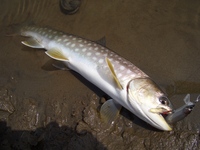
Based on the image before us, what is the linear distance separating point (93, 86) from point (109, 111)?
2.45ft

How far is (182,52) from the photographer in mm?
4395

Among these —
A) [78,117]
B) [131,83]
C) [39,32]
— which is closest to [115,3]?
[39,32]

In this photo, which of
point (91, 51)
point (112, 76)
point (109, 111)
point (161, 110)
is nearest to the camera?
point (161, 110)

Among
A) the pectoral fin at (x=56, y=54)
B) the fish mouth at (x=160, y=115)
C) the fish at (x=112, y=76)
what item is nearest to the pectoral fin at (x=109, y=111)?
the fish at (x=112, y=76)

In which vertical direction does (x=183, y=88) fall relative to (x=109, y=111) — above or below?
above

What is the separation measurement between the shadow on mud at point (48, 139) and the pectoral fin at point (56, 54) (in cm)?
125

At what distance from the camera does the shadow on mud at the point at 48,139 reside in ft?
11.9

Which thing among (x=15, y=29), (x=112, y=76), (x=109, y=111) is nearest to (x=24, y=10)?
(x=15, y=29)

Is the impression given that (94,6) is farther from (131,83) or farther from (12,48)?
(131,83)

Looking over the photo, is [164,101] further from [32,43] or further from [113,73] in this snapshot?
[32,43]

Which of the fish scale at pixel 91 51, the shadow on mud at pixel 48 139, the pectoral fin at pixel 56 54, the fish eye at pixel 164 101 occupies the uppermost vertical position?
the fish scale at pixel 91 51

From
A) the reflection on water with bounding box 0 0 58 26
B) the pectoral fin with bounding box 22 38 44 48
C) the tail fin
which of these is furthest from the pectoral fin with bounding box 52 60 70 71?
the reflection on water with bounding box 0 0 58 26

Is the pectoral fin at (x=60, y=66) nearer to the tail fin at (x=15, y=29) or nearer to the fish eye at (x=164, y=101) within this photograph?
the tail fin at (x=15, y=29)

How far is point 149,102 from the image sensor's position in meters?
3.22
